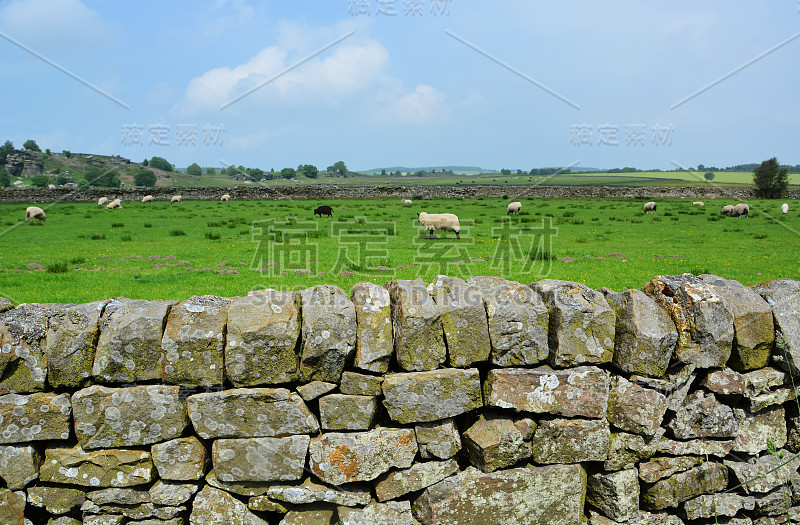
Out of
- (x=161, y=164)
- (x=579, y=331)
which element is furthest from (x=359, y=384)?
(x=161, y=164)

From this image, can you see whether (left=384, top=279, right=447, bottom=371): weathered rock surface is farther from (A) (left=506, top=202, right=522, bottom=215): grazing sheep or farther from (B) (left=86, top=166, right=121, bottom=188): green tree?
(B) (left=86, top=166, right=121, bottom=188): green tree

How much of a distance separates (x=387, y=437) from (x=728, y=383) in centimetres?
316

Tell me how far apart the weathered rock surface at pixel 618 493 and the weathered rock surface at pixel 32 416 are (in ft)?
15.3

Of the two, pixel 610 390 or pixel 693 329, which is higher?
pixel 693 329

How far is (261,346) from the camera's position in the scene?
3.70 metres

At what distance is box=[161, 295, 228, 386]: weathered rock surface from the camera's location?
370 centimetres

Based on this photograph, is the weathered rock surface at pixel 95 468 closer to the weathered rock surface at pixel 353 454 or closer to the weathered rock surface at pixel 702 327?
the weathered rock surface at pixel 353 454

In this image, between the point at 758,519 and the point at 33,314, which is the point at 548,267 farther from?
the point at 33,314

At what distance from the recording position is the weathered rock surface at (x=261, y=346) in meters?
3.68

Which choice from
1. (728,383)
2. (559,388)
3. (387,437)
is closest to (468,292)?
(559,388)

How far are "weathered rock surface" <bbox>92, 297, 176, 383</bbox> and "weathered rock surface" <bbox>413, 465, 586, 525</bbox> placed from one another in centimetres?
259

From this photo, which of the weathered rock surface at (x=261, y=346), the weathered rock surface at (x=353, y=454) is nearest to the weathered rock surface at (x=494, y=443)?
the weathered rock surface at (x=353, y=454)

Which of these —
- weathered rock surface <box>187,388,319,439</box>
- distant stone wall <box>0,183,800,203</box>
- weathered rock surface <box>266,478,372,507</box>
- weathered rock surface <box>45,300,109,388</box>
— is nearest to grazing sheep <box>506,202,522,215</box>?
distant stone wall <box>0,183,800,203</box>

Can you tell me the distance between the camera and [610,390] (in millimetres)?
4164
